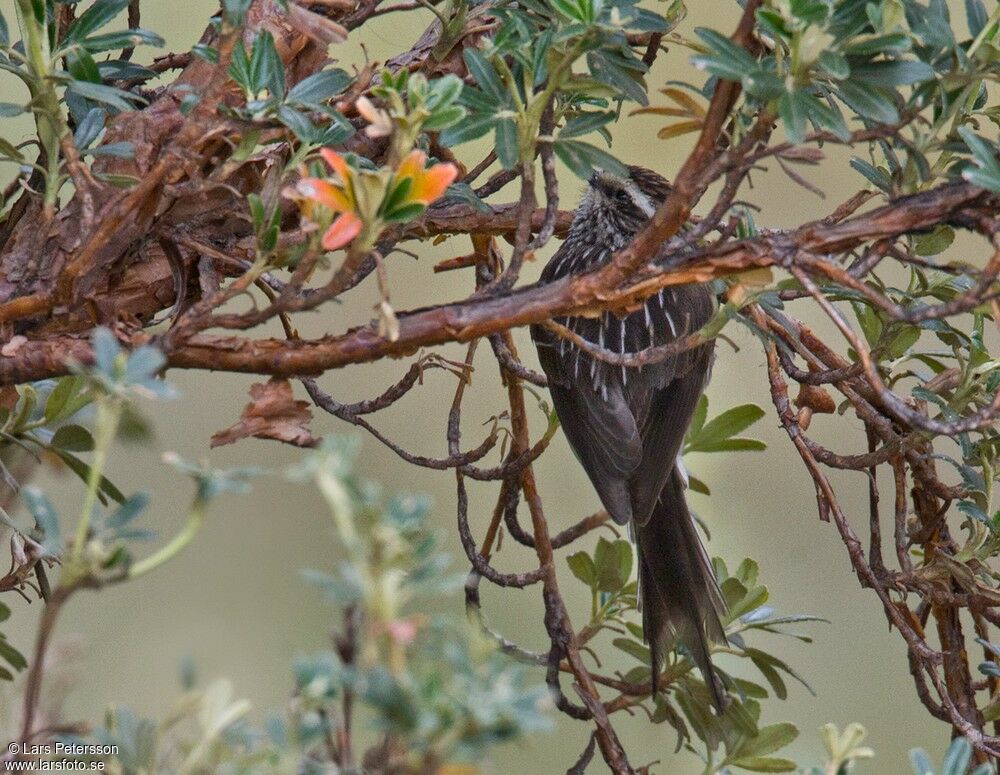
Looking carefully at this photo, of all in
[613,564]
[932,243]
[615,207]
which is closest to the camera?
[932,243]

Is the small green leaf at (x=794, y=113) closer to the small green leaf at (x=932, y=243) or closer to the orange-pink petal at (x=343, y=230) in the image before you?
the orange-pink petal at (x=343, y=230)

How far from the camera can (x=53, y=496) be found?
229cm

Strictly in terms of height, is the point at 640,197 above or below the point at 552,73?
above

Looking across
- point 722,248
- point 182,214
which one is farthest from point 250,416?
point 722,248

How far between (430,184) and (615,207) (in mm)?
1572

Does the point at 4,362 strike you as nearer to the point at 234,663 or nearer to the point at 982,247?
the point at 234,663

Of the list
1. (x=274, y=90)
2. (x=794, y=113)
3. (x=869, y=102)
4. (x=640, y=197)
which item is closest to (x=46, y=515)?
(x=274, y=90)

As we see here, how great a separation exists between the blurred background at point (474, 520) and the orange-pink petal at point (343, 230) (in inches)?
53.9

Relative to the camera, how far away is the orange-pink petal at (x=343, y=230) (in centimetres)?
92

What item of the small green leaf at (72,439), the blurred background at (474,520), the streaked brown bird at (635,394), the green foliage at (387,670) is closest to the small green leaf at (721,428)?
the streaked brown bird at (635,394)

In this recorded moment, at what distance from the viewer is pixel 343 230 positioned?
92 cm

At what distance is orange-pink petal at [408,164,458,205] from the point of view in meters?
0.89

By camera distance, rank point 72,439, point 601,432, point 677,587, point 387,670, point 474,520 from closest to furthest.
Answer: point 387,670 < point 72,439 < point 677,587 < point 601,432 < point 474,520

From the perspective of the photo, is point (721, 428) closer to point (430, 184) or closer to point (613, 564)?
point (613, 564)
